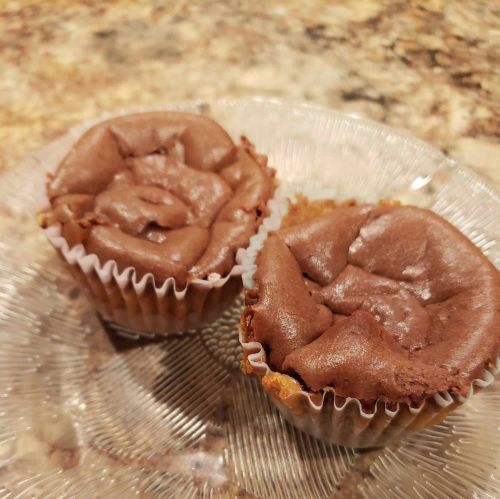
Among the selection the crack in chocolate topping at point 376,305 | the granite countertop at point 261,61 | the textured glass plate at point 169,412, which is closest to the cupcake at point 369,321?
the crack in chocolate topping at point 376,305

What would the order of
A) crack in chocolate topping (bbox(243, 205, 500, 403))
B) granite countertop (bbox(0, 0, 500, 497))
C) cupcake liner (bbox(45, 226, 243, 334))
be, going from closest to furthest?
1. crack in chocolate topping (bbox(243, 205, 500, 403))
2. cupcake liner (bbox(45, 226, 243, 334))
3. granite countertop (bbox(0, 0, 500, 497))

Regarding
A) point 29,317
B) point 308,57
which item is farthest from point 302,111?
point 29,317

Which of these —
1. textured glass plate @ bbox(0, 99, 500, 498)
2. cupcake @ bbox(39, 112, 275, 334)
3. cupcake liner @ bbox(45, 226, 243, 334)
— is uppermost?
cupcake @ bbox(39, 112, 275, 334)

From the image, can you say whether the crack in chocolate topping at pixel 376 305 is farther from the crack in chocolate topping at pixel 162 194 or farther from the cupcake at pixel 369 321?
the crack in chocolate topping at pixel 162 194

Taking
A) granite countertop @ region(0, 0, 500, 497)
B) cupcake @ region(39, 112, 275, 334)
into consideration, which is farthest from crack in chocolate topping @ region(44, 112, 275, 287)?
granite countertop @ region(0, 0, 500, 497)

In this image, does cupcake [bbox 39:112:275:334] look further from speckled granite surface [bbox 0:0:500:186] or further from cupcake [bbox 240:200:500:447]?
speckled granite surface [bbox 0:0:500:186]

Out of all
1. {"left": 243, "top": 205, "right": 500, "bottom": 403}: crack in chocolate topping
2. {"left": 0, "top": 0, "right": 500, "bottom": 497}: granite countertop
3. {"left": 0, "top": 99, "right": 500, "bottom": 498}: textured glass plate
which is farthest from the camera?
{"left": 0, "top": 0, "right": 500, "bottom": 497}: granite countertop

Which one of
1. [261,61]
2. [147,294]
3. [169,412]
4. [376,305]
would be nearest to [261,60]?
[261,61]
